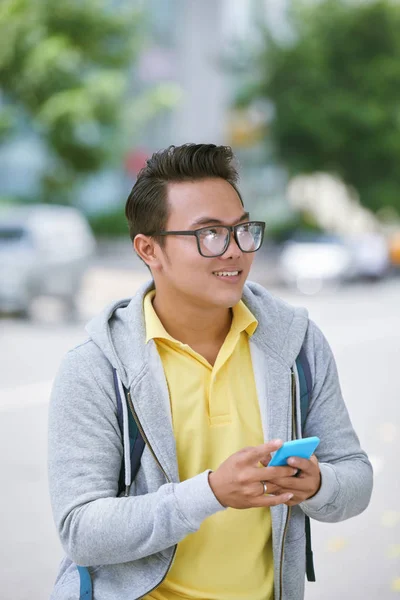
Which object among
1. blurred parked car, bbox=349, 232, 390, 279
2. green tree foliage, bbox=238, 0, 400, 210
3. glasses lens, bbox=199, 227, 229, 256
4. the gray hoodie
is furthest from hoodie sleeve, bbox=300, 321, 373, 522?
green tree foliage, bbox=238, 0, 400, 210

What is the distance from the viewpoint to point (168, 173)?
7.03 ft

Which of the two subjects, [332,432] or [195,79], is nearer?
[332,432]

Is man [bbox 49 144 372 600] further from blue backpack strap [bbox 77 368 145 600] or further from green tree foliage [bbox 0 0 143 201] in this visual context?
green tree foliage [bbox 0 0 143 201]

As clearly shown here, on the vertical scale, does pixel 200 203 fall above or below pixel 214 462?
above

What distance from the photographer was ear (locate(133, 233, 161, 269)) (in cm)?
221

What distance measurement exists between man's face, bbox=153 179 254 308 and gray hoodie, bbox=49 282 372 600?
0.51 ft

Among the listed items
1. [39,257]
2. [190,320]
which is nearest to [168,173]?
[190,320]

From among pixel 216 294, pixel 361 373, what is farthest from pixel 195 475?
pixel 361 373

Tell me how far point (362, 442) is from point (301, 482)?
495 cm

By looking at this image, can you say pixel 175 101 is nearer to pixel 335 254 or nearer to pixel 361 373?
pixel 335 254

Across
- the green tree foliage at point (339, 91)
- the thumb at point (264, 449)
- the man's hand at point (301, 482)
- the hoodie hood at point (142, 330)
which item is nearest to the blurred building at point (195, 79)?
the green tree foliage at point (339, 91)

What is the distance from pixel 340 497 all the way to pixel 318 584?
243 cm

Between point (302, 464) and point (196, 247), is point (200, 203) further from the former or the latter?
point (302, 464)

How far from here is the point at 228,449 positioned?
207 centimetres
